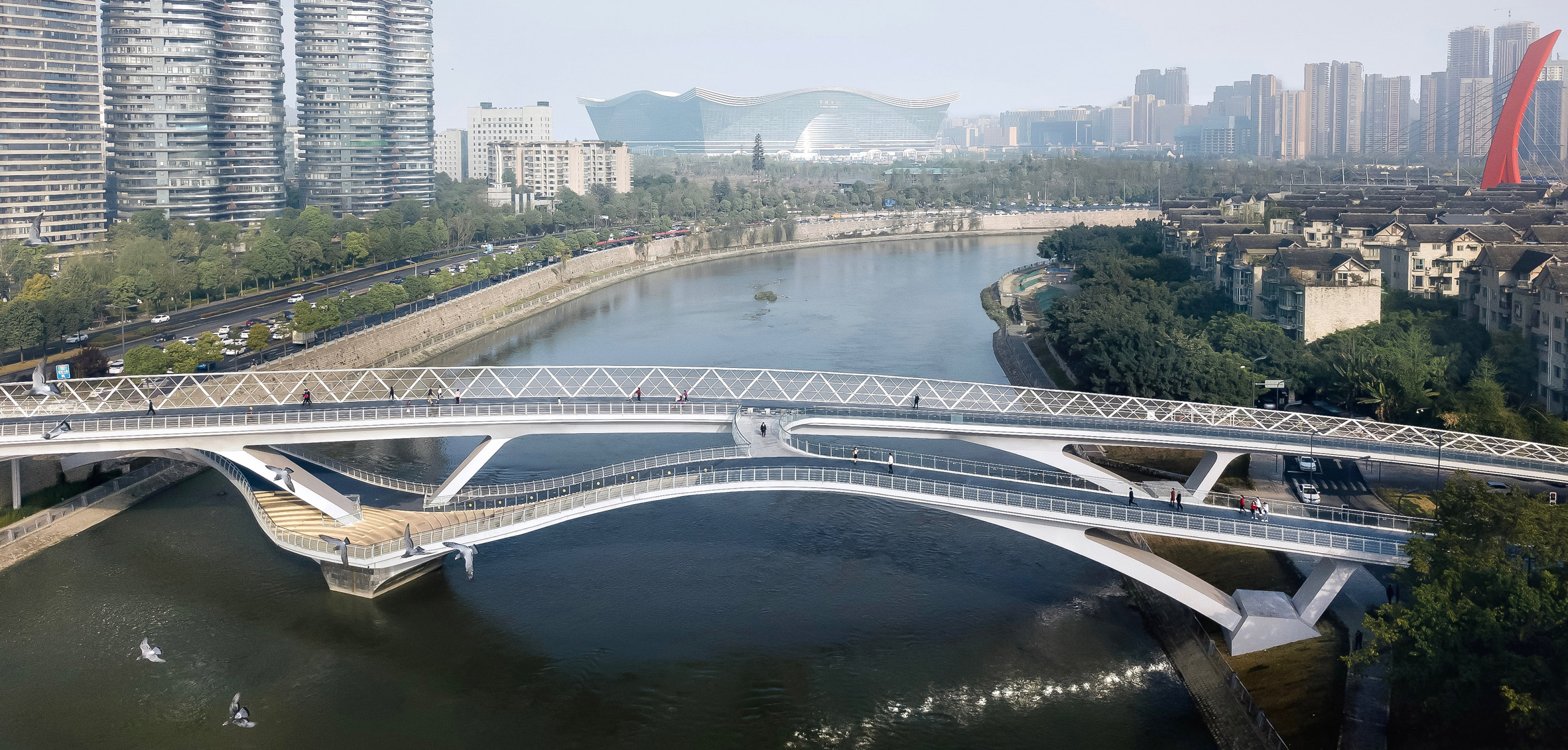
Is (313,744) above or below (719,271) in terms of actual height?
below

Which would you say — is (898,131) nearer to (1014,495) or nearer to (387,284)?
(387,284)

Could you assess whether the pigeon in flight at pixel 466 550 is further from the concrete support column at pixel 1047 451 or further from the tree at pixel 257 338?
the tree at pixel 257 338

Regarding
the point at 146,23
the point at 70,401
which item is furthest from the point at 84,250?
the point at 70,401

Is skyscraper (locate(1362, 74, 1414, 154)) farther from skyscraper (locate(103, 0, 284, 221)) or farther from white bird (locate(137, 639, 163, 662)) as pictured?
white bird (locate(137, 639, 163, 662))

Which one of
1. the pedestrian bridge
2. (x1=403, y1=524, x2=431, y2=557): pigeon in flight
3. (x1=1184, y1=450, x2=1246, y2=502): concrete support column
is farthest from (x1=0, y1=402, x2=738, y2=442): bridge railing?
(x1=1184, y1=450, x2=1246, y2=502): concrete support column

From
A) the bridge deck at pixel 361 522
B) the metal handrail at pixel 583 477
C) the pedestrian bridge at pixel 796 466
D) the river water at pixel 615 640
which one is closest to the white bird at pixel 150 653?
the river water at pixel 615 640

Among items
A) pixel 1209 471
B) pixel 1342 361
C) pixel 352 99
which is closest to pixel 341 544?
pixel 1209 471
